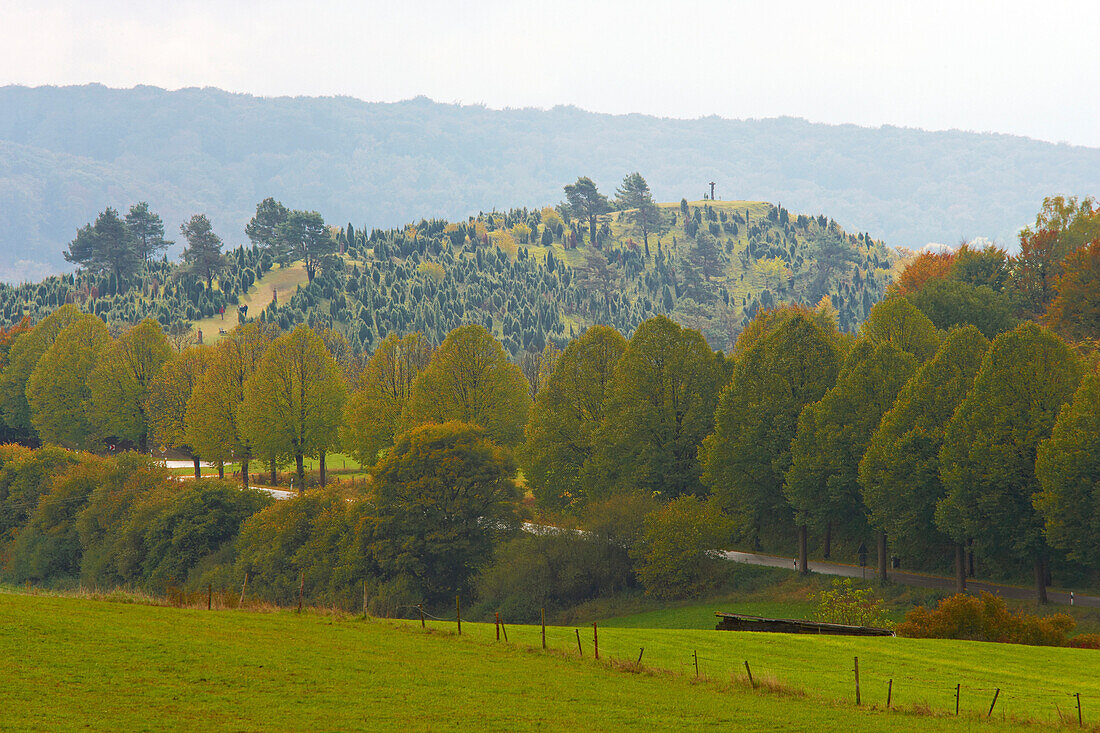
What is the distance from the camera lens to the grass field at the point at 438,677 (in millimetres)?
23377

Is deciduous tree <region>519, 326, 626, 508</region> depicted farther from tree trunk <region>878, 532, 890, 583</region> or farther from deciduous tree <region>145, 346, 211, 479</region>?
deciduous tree <region>145, 346, 211, 479</region>

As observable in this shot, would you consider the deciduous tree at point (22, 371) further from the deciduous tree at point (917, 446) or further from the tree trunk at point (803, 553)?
the deciduous tree at point (917, 446)

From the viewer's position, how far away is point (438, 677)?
90.6 feet

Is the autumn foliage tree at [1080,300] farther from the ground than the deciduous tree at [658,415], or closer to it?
farther from the ground

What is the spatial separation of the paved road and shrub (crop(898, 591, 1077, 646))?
7.97 meters

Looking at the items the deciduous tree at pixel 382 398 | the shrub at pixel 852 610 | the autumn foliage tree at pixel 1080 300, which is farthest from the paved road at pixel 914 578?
the deciduous tree at pixel 382 398

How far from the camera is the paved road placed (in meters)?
49.9

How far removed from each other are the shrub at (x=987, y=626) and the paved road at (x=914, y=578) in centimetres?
797

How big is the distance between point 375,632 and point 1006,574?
3761 cm

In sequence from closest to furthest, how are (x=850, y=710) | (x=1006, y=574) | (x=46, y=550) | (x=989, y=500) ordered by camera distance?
(x=850, y=710), (x=989, y=500), (x=1006, y=574), (x=46, y=550)

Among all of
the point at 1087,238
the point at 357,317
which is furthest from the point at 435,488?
the point at 357,317

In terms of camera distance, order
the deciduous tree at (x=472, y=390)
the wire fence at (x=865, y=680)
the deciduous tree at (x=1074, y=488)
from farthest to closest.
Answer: the deciduous tree at (x=472, y=390)
the deciduous tree at (x=1074, y=488)
the wire fence at (x=865, y=680)

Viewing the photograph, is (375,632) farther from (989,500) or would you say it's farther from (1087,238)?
(1087,238)

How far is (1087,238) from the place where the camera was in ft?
280
